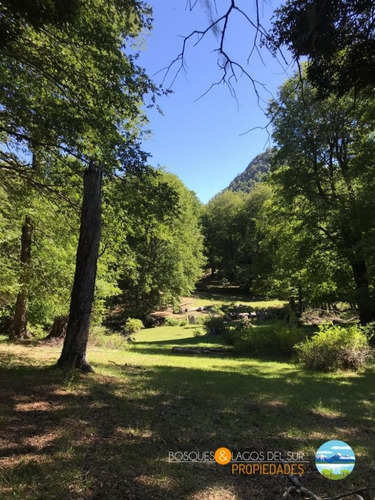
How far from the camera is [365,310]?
1342 centimetres

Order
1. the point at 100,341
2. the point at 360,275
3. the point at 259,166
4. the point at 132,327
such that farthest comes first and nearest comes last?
the point at 132,327 → the point at 360,275 → the point at 100,341 → the point at 259,166

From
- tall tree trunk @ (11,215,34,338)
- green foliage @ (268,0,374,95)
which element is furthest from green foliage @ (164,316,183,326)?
green foliage @ (268,0,374,95)

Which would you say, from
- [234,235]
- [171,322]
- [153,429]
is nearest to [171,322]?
[171,322]

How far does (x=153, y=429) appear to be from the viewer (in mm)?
4297

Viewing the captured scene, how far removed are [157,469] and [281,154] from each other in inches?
672

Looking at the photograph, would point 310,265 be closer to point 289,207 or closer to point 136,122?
point 289,207

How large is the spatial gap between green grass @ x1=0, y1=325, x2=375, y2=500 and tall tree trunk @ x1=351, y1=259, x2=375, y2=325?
17.6 feet

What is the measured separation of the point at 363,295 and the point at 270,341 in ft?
13.8

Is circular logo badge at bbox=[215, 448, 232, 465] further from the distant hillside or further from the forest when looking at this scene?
the distant hillside

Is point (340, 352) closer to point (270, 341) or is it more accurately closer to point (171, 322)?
point (270, 341)

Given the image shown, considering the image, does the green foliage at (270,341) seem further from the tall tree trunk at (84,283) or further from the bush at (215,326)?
the tall tree trunk at (84,283)

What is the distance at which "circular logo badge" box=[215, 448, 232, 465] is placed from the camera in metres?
3.61

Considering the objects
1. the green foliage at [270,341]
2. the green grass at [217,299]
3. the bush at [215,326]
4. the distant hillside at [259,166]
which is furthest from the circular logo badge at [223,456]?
the green grass at [217,299]

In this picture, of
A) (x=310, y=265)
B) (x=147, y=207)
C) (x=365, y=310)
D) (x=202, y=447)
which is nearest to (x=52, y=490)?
(x=202, y=447)
